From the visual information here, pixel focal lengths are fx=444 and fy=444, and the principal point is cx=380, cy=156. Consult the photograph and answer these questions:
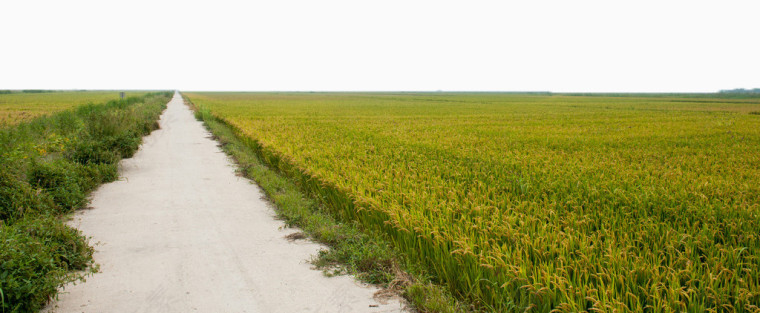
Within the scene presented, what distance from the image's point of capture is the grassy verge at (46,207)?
10.6 ft

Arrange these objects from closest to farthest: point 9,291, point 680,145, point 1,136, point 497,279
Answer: point 9,291
point 497,279
point 1,136
point 680,145

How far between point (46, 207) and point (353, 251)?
4177 mm

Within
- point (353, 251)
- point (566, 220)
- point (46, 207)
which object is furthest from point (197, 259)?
point (566, 220)

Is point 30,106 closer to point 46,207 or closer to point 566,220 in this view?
point 46,207

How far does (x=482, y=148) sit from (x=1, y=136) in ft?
35.2

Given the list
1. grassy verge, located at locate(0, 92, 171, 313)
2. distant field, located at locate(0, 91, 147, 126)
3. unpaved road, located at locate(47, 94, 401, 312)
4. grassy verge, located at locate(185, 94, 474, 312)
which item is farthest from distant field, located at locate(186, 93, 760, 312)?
distant field, located at locate(0, 91, 147, 126)

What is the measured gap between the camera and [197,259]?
4555mm

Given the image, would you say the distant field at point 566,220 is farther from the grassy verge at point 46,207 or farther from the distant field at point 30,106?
the distant field at point 30,106

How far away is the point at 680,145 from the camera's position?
11.4 m

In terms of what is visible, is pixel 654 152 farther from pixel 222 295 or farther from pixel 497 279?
pixel 222 295

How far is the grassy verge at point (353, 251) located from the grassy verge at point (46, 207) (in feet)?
7.27

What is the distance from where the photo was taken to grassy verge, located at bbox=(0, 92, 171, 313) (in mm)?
3238

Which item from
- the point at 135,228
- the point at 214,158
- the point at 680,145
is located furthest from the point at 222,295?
the point at 680,145

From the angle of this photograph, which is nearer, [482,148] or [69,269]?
[69,269]
